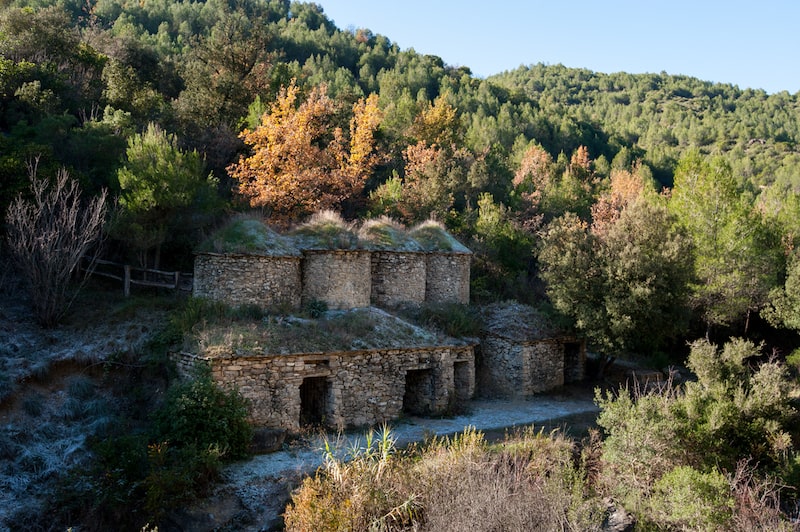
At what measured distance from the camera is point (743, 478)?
9992 mm

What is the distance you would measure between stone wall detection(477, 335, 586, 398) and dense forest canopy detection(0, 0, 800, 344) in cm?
136

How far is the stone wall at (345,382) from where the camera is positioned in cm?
1207

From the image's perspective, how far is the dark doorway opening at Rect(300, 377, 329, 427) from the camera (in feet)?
43.6

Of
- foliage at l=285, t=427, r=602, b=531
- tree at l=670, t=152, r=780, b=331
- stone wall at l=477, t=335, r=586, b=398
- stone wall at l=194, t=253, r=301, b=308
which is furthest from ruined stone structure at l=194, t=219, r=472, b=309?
tree at l=670, t=152, r=780, b=331

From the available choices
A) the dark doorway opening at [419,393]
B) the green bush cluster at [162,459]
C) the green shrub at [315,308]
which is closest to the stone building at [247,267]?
the green shrub at [315,308]

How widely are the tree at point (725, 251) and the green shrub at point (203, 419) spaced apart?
16.2m

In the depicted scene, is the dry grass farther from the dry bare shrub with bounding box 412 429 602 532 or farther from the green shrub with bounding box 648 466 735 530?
the green shrub with bounding box 648 466 735 530

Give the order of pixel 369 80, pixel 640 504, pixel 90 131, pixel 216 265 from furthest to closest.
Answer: pixel 369 80
pixel 90 131
pixel 216 265
pixel 640 504

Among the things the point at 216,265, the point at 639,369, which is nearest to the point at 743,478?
the point at 639,369

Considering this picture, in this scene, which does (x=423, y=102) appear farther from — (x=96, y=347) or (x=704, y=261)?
(x=96, y=347)

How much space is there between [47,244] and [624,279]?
49.5ft

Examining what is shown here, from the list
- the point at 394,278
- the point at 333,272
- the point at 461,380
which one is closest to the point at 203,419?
the point at 333,272

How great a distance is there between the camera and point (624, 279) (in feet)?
54.9

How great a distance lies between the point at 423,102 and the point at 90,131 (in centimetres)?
2272
